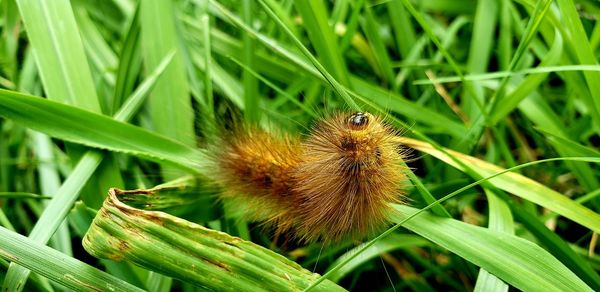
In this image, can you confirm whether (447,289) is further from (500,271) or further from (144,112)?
(144,112)

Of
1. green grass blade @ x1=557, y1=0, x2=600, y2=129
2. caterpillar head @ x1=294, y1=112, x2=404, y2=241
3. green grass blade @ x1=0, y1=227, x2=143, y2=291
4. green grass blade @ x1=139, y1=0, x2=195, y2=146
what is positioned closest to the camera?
green grass blade @ x1=0, y1=227, x2=143, y2=291

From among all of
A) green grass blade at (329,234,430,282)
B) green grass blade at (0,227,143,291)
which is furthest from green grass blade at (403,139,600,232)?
green grass blade at (0,227,143,291)

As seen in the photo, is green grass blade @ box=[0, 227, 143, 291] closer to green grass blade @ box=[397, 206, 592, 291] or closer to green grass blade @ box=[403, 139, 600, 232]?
green grass blade @ box=[397, 206, 592, 291]

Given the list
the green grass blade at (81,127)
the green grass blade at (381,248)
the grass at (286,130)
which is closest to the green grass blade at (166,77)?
the grass at (286,130)

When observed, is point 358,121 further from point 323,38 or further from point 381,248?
point 323,38

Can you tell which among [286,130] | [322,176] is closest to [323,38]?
[286,130]
